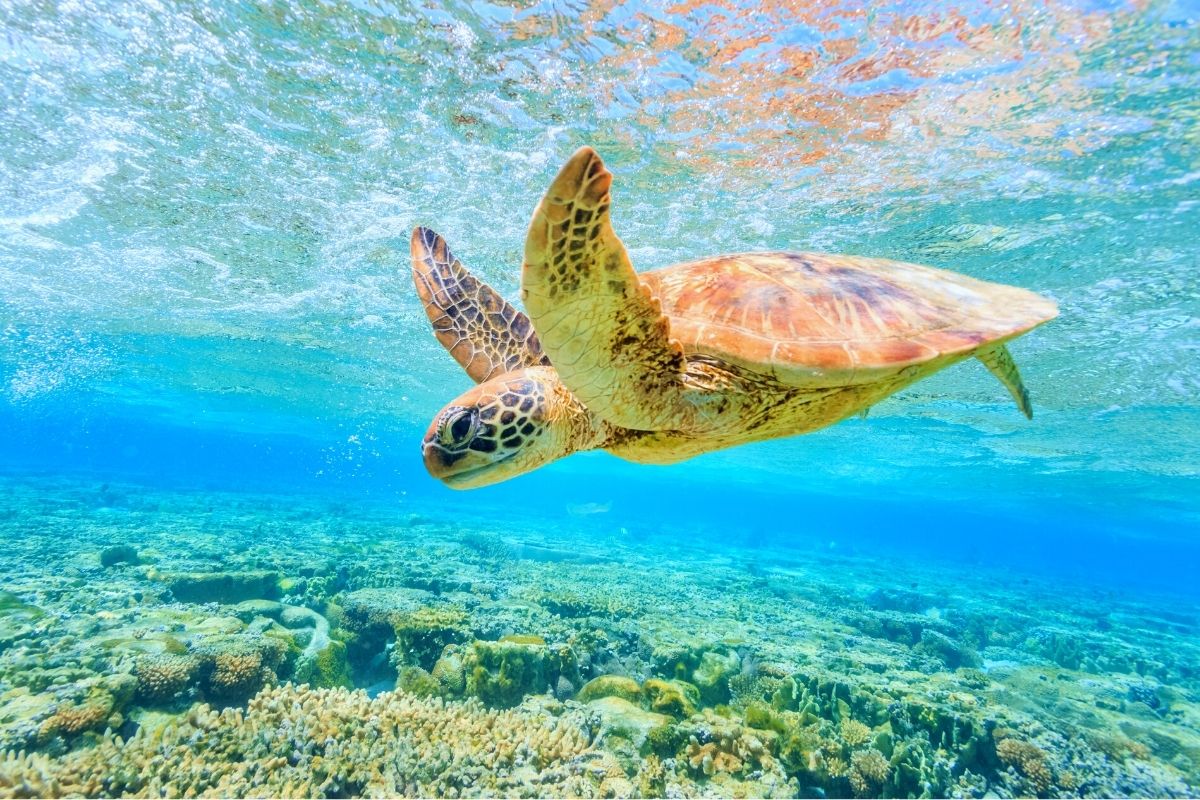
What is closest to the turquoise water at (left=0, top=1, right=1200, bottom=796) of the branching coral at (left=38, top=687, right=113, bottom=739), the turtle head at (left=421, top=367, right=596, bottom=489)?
the branching coral at (left=38, top=687, right=113, bottom=739)

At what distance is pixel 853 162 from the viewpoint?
7.38 meters

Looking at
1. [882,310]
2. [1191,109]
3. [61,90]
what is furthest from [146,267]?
[1191,109]

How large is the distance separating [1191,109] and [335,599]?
12.8 m

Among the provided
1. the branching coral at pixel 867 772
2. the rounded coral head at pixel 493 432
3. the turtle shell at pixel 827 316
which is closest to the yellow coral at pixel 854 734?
the branching coral at pixel 867 772

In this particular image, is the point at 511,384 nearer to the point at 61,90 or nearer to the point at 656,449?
the point at 656,449

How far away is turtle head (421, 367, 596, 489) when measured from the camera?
2504mm

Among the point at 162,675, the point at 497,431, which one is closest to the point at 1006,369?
the point at 497,431

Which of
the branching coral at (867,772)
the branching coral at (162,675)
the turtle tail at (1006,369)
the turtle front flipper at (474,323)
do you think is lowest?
the branching coral at (867,772)

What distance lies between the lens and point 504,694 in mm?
5320

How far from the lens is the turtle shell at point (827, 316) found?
2.66 metres

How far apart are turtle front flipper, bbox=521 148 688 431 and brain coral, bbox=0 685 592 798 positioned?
3025mm

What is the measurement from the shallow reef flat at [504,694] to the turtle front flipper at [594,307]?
3.16 m

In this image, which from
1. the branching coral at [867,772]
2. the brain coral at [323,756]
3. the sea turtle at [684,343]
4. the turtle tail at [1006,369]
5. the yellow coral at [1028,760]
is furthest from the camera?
the yellow coral at [1028,760]

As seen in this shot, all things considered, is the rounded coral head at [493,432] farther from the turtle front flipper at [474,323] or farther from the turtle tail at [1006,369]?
the turtle tail at [1006,369]
